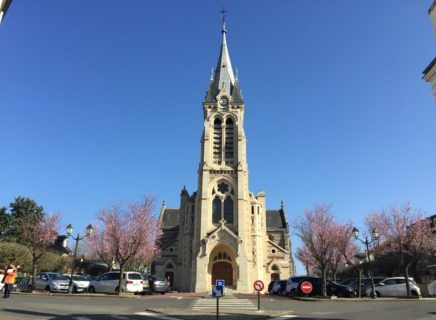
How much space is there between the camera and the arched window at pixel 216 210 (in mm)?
46000

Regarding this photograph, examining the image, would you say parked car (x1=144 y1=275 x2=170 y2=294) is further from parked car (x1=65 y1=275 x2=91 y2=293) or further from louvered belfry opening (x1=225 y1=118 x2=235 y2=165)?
louvered belfry opening (x1=225 y1=118 x2=235 y2=165)

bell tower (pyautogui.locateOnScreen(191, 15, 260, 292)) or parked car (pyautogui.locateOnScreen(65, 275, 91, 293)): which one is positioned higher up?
bell tower (pyautogui.locateOnScreen(191, 15, 260, 292))

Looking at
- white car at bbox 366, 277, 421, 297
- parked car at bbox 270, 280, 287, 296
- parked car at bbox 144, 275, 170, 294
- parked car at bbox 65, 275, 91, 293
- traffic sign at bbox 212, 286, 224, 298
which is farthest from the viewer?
parked car at bbox 270, 280, 287, 296

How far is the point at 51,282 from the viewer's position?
2784cm

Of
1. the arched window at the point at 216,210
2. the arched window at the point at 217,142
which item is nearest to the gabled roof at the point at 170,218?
the arched window at the point at 216,210

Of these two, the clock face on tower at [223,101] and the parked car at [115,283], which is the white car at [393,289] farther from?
the clock face on tower at [223,101]

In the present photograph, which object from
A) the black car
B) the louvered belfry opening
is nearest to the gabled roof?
the louvered belfry opening

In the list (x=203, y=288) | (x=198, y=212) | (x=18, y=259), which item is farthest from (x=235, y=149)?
(x=18, y=259)

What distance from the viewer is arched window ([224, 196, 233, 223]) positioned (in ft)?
151

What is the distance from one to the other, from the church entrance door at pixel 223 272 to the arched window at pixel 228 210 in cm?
531

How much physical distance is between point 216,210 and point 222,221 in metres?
2.21

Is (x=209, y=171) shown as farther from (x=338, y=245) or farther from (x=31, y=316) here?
(x=31, y=316)

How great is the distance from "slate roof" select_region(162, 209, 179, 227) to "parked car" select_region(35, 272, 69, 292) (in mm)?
33210

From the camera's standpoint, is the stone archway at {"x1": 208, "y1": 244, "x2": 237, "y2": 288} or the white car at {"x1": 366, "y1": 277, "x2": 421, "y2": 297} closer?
the white car at {"x1": 366, "y1": 277, "x2": 421, "y2": 297}
